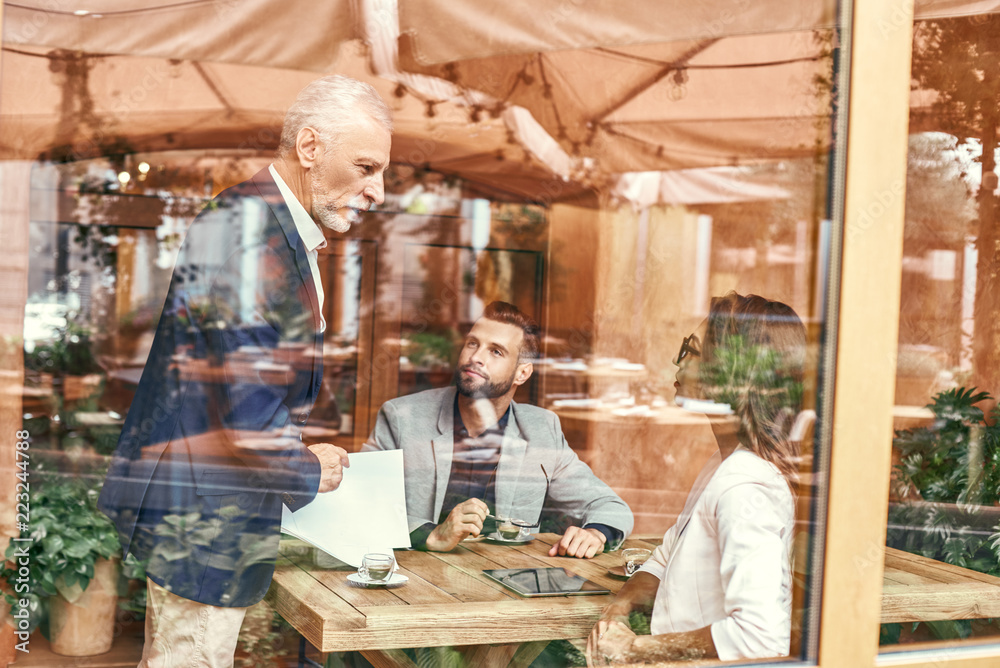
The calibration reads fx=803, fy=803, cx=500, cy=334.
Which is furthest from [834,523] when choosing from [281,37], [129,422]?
[281,37]

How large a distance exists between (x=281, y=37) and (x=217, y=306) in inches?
48.6

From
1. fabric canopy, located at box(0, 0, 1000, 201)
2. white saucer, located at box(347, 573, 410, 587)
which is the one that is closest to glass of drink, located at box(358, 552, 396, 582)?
white saucer, located at box(347, 573, 410, 587)

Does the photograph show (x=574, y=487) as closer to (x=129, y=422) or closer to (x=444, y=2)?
(x=129, y=422)

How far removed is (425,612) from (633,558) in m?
0.62

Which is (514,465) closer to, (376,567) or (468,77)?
(376,567)

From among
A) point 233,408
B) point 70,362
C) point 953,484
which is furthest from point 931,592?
point 70,362

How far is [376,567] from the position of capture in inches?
74.5

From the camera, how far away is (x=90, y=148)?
13.9 ft

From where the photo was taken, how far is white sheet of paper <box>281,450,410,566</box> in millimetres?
1948

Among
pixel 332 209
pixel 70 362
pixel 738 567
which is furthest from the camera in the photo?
pixel 70 362

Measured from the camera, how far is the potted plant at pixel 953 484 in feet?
8.19

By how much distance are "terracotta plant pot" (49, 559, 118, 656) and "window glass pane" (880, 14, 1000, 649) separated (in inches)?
69.6

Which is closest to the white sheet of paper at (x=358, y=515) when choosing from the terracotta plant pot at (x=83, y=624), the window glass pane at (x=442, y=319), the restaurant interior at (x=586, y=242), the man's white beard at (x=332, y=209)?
the window glass pane at (x=442, y=319)

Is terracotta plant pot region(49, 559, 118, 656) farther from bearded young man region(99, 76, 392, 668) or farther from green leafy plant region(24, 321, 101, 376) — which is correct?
green leafy plant region(24, 321, 101, 376)
